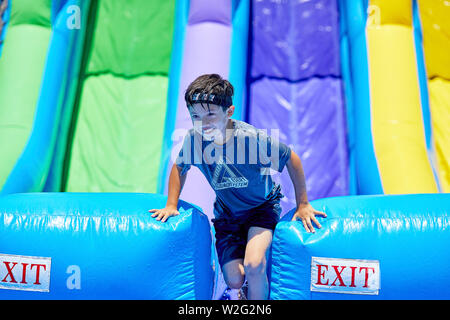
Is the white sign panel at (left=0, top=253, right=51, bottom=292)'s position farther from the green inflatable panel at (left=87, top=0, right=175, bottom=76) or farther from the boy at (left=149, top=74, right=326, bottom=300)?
the green inflatable panel at (left=87, top=0, right=175, bottom=76)

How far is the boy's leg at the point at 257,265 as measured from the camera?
1.21 meters

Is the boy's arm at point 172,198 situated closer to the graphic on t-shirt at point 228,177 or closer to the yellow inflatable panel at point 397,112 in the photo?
the graphic on t-shirt at point 228,177

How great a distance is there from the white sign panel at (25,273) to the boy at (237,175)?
14.3 inches

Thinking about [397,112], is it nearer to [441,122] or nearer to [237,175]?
[441,122]

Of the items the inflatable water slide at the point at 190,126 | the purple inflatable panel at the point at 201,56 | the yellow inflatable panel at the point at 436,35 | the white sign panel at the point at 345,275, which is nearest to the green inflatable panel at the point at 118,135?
the inflatable water slide at the point at 190,126

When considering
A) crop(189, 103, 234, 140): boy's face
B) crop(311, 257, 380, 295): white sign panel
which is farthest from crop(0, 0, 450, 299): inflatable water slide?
crop(189, 103, 234, 140): boy's face

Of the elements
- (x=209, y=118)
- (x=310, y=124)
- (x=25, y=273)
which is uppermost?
(x=310, y=124)

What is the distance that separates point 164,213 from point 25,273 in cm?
44

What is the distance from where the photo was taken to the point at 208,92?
46.3 inches

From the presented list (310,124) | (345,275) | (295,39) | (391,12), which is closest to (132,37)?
(295,39)

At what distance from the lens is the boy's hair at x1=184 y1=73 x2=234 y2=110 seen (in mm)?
1171
